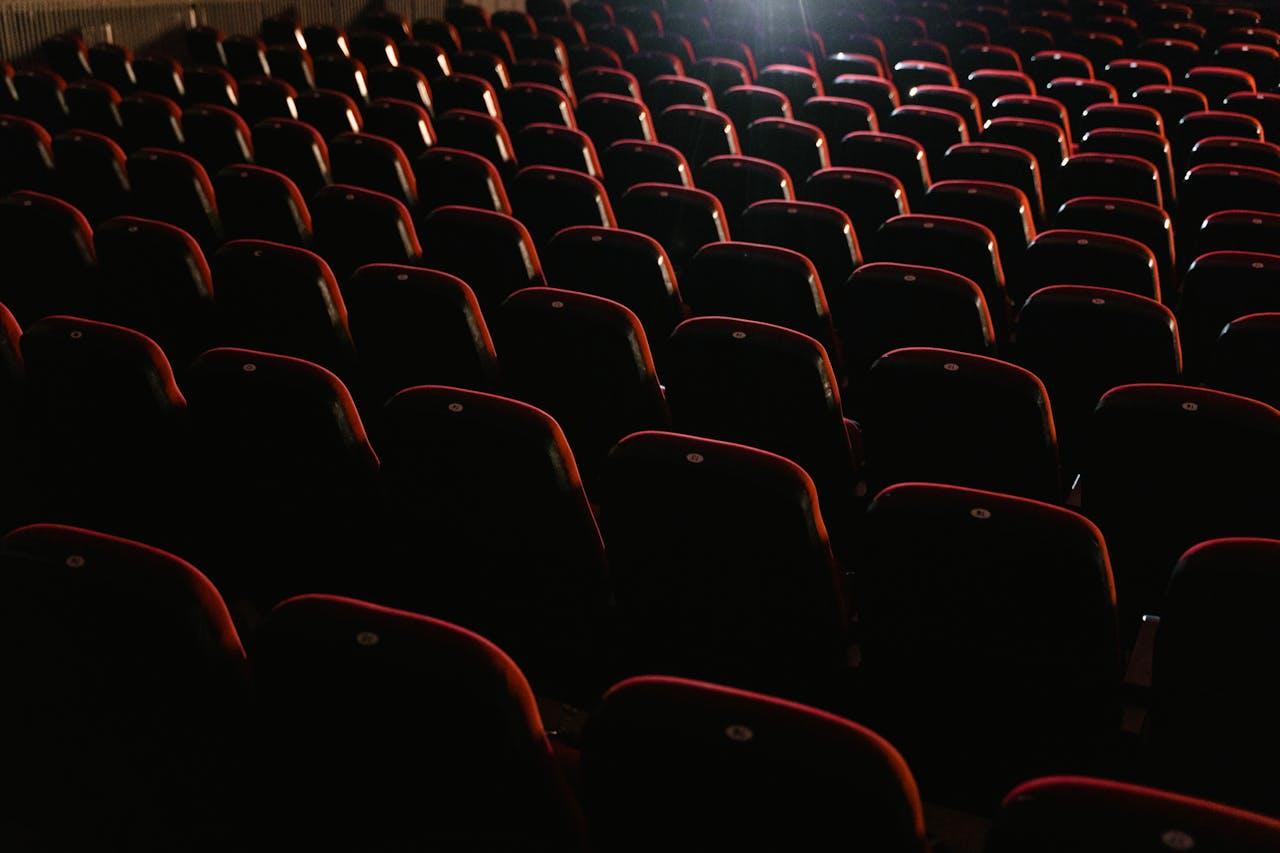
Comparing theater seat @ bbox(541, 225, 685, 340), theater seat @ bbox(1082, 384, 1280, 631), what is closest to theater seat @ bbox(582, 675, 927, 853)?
theater seat @ bbox(1082, 384, 1280, 631)

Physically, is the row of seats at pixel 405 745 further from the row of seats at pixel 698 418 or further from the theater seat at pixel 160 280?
the theater seat at pixel 160 280

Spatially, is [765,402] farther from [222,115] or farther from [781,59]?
[781,59]

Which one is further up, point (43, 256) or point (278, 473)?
point (43, 256)

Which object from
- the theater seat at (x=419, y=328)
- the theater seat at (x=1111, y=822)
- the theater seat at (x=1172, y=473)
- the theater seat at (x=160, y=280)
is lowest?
the theater seat at (x=1172, y=473)

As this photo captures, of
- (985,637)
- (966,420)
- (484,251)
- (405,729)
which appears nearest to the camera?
(405,729)

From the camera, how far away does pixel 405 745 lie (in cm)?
89

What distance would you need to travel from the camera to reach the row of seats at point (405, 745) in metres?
0.75

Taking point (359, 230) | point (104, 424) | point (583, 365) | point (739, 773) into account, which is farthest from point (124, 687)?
point (359, 230)

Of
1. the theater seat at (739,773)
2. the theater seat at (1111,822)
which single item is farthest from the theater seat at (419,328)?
the theater seat at (1111,822)

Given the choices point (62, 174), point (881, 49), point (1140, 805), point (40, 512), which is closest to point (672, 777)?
point (1140, 805)

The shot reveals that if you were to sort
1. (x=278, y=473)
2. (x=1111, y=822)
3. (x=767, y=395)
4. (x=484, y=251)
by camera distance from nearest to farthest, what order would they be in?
(x=1111, y=822), (x=278, y=473), (x=767, y=395), (x=484, y=251)

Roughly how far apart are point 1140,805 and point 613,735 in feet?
1.03

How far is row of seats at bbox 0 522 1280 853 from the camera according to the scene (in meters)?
0.75

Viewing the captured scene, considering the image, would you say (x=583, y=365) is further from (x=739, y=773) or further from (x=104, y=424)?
(x=739, y=773)
